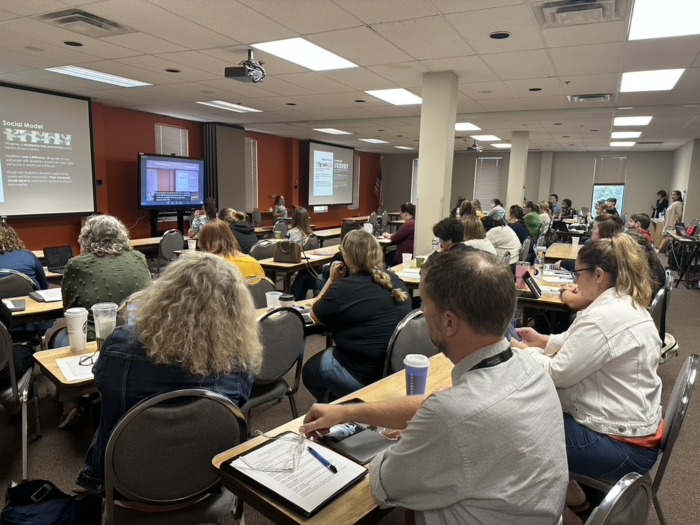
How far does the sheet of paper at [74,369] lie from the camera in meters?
1.98

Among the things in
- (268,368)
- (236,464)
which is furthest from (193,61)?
(236,464)

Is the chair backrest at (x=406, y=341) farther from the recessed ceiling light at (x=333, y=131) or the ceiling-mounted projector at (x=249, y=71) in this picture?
the recessed ceiling light at (x=333, y=131)

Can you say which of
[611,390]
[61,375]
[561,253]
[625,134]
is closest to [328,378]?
[61,375]

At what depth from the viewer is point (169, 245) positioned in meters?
6.98

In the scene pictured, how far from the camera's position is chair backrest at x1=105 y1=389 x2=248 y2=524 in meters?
1.40

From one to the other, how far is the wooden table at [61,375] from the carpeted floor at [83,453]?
74 cm

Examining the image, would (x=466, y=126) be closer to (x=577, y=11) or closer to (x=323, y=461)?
(x=577, y=11)

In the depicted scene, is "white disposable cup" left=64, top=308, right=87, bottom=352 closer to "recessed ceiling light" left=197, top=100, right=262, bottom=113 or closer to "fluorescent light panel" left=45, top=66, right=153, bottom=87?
"fluorescent light panel" left=45, top=66, right=153, bottom=87

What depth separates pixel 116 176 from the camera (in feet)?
28.9

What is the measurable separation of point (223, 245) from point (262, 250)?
2005mm

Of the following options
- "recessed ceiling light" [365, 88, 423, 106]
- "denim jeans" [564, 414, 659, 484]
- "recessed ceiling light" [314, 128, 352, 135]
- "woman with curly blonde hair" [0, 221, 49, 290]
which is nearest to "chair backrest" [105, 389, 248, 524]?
"denim jeans" [564, 414, 659, 484]

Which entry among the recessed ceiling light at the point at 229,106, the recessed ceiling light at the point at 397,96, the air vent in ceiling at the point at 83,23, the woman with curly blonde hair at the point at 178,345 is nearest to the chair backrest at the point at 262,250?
the air vent in ceiling at the point at 83,23

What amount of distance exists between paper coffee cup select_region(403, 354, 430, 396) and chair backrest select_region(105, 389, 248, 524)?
1.99ft

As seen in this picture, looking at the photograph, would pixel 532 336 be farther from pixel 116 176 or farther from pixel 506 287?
pixel 116 176
